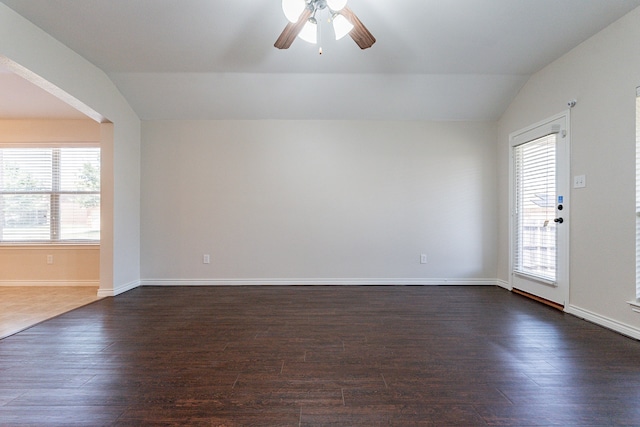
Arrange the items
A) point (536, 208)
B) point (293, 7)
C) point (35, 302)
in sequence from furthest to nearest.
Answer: point (536, 208), point (35, 302), point (293, 7)

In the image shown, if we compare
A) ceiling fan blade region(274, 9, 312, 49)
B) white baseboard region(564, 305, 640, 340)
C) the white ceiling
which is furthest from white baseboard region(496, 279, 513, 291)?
ceiling fan blade region(274, 9, 312, 49)

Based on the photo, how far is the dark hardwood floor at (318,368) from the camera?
148 cm

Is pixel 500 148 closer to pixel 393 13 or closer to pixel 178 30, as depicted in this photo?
pixel 393 13

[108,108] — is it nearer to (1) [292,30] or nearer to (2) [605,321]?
(1) [292,30]

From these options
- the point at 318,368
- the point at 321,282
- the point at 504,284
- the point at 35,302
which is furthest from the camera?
the point at 321,282

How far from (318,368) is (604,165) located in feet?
10.1

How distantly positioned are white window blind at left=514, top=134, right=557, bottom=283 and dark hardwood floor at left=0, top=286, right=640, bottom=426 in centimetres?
63

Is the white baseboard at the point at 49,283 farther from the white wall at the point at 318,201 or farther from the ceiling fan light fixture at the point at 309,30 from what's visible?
the ceiling fan light fixture at the point at 309,30

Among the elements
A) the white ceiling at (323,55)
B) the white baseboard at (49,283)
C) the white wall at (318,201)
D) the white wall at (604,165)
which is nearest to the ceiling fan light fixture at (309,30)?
the white ceiling at (323,55)

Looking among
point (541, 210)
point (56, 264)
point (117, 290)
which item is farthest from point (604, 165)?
point (56, 264)

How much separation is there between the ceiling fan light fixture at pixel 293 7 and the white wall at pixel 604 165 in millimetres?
2745

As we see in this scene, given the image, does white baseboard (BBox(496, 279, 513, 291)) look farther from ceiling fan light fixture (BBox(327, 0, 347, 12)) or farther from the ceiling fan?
ceiling fan light fixture (BBox(327, 0, 347, 12))

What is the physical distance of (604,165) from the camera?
2.68 m

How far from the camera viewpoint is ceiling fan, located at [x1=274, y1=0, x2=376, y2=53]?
6.78 ft
